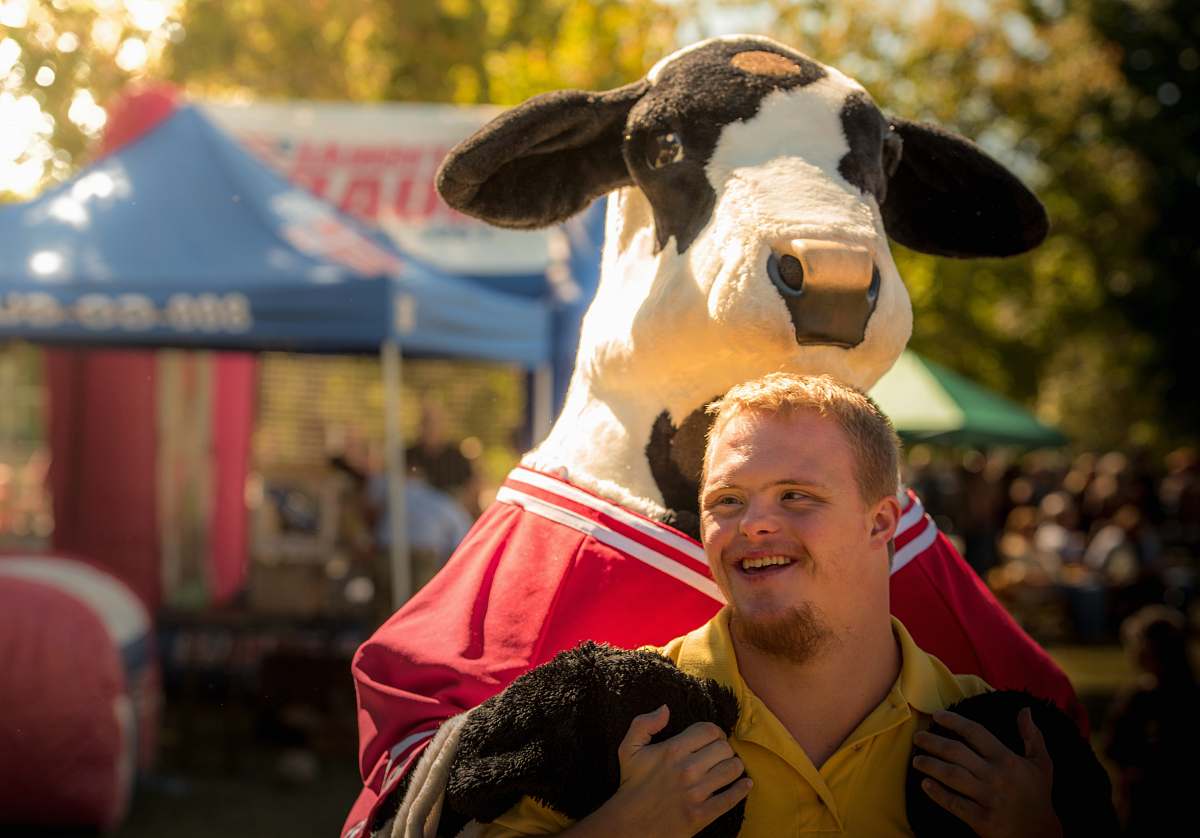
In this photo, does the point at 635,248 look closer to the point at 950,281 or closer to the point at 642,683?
the point at 642,683

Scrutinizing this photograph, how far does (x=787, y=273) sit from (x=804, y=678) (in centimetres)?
62

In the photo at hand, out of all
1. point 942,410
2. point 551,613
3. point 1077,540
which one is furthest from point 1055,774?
point 1077,540

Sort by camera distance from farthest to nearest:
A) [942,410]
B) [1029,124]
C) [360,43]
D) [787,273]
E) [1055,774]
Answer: [1029,124], [360,43], [942,410], [787,273], [1055,774]

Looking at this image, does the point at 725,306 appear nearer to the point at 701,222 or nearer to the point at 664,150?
the point at 701,222

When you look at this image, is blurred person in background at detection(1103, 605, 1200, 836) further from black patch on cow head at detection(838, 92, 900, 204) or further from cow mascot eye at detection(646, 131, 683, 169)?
cow mascot eye at detection(646, 131, 683, 169)

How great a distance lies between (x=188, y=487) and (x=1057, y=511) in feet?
28.8

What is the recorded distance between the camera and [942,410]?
12.1 m

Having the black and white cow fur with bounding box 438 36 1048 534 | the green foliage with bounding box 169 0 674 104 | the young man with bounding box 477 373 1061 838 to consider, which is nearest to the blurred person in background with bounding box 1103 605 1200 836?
the black and white cow fur with bounding box 438 36 1048 534

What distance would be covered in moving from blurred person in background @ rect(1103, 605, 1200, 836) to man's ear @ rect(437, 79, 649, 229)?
2.66 m

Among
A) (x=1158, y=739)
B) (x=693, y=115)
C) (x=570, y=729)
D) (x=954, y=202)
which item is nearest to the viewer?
(x=570, y=729)

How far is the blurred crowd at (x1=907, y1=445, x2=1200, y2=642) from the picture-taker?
A: 11383mm

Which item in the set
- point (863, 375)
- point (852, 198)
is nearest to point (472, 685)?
point (863, 375)

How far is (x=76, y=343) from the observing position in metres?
5.93

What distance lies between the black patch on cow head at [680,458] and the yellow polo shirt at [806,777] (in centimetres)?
44
